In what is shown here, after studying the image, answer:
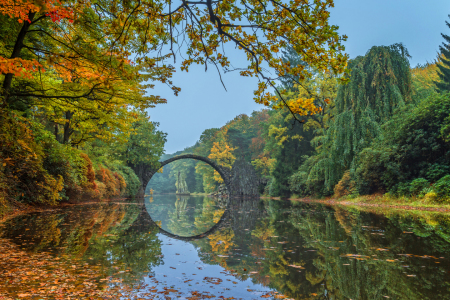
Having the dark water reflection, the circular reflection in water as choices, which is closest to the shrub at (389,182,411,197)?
the dark water reflection

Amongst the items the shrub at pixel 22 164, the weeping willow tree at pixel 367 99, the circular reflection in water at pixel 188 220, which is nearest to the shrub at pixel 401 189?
the weeping willow tree at pixel 367 99

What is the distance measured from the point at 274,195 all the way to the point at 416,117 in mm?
20307

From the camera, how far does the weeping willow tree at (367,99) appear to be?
1551 cm

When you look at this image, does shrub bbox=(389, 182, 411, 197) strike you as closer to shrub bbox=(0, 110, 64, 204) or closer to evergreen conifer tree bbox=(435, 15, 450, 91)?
shrub bbox=(0, 110, 64, 204)

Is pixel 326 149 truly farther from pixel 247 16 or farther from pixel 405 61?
pixel 247 16

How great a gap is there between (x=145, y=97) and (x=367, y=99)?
13465 millimetres

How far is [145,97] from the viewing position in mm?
9086

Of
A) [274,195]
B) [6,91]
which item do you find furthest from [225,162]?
[6,91]

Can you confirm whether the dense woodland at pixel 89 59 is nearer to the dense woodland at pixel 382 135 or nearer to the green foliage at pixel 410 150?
the dense woodland at pixel 382 135

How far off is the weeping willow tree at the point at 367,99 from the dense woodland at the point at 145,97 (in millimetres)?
69

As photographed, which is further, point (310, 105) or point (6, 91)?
point (6, 91)

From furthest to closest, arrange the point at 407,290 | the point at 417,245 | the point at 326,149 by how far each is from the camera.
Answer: the point at 326,149, the point at 417,245, the point at 407,290

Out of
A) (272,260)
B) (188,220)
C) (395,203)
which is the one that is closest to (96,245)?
(272,260)

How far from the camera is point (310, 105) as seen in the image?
3352 mm
